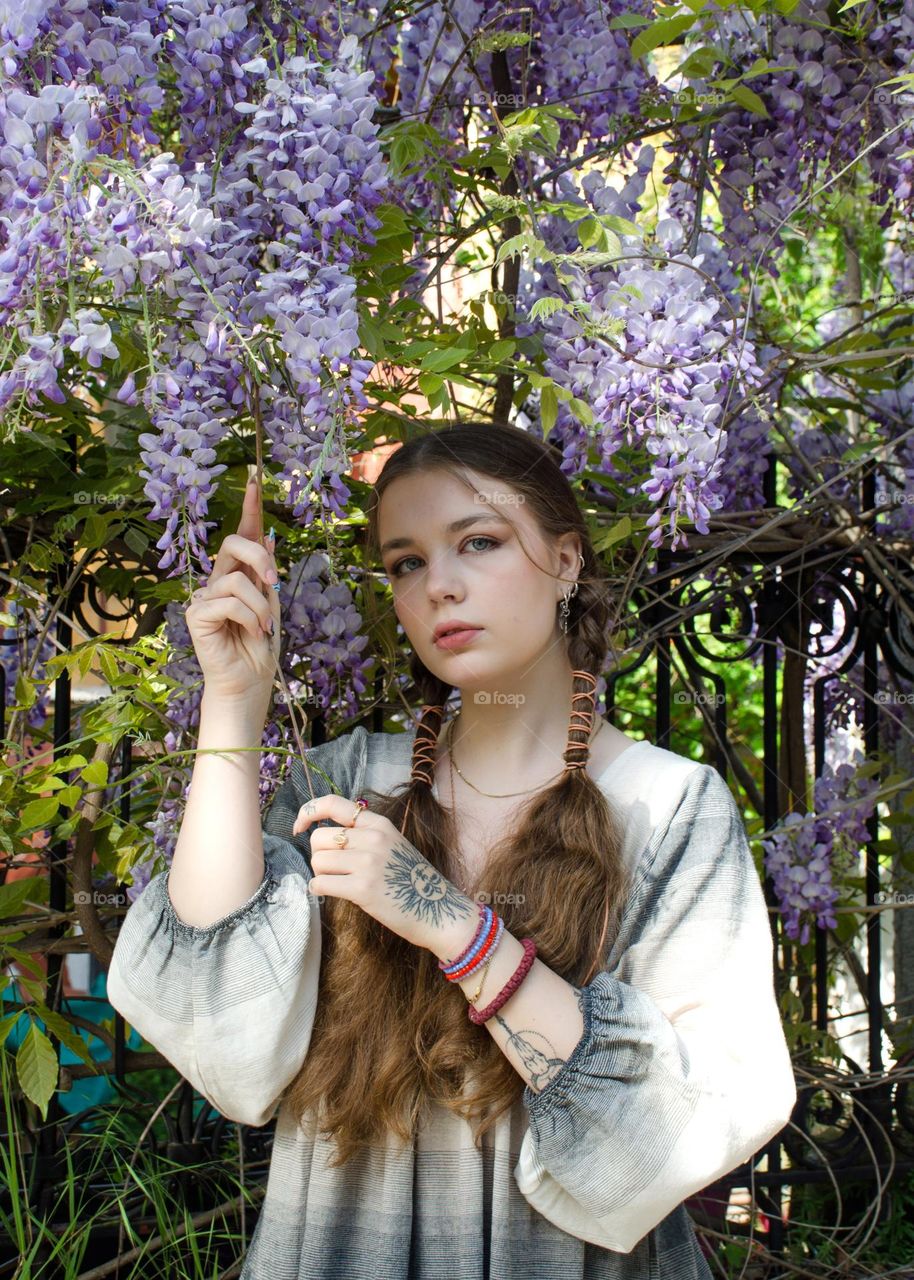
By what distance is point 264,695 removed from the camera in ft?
4.83

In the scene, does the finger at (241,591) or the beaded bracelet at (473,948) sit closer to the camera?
the beaded bracelet at (473,948)

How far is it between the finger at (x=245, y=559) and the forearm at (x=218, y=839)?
18 centimetres

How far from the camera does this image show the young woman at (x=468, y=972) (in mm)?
1279

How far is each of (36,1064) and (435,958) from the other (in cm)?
69

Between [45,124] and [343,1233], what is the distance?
4.11 ft

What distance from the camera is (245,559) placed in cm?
141

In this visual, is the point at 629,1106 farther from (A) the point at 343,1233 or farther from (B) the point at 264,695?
(B) the point at 264,695

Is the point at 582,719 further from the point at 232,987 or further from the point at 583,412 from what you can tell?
the point at 232,987

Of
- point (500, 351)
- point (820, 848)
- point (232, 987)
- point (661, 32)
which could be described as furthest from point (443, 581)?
point (820, 848)

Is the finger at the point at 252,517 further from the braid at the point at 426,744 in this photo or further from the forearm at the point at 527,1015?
the forearm at the point at 527,1015

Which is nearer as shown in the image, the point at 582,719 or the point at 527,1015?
the point at 527,1015

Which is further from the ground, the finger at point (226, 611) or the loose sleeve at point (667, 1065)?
the finger at point (226, 611)

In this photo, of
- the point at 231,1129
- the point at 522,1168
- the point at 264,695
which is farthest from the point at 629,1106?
the point at 231,1129

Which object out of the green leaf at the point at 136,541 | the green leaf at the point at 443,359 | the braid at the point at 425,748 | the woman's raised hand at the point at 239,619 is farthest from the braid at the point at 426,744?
the green leaf at the point at 136,541
